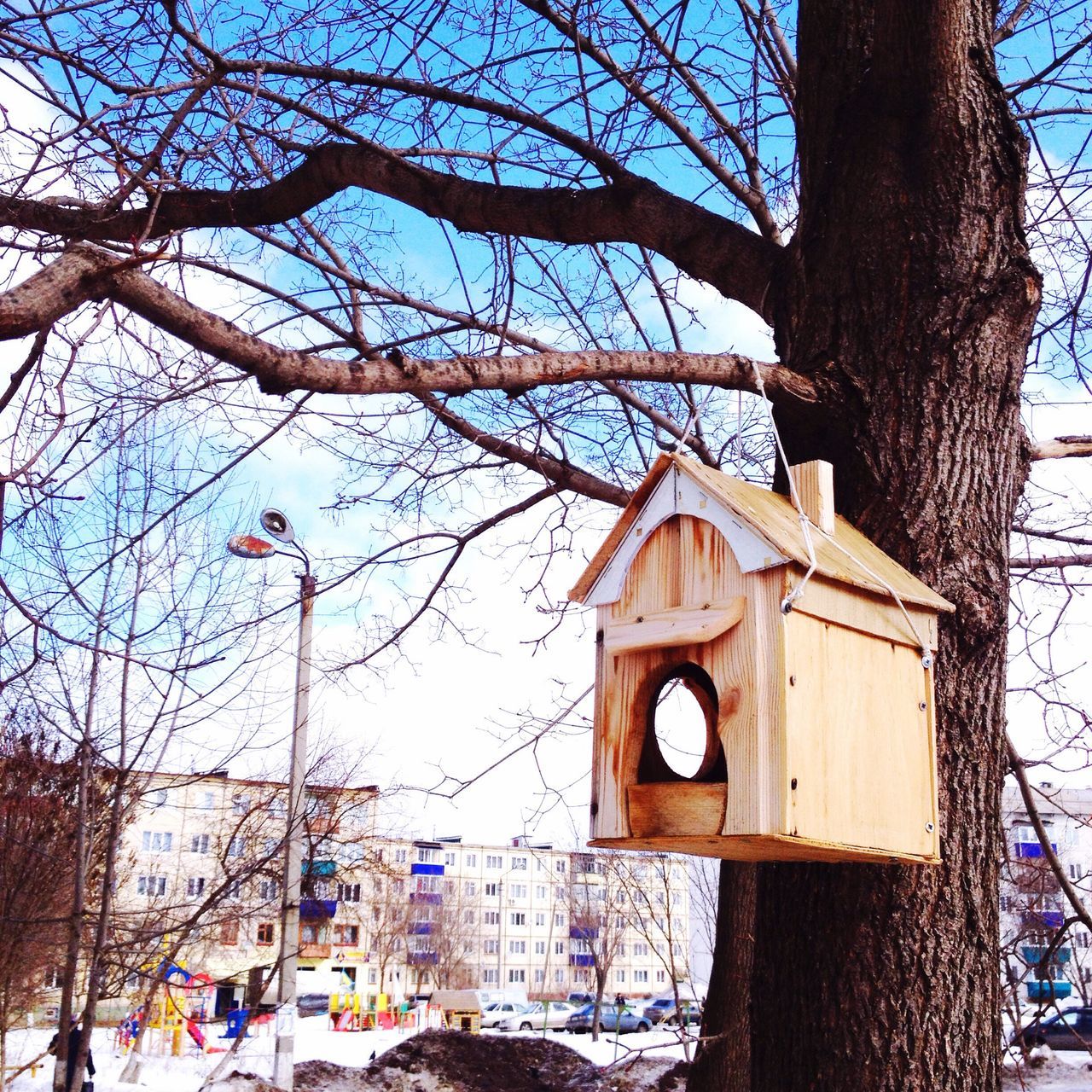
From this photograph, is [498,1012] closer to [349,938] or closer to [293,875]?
[349,938]

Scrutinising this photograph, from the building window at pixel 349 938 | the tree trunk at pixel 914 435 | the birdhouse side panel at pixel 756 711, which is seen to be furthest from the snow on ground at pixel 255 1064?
the building window at pixel 349 938

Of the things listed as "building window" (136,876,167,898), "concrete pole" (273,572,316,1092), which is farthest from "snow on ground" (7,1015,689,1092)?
"concrete pole" (273,572,316,1092)

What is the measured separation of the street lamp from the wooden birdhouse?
10.0 ft

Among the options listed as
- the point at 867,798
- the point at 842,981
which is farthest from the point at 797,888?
the point at 867,798

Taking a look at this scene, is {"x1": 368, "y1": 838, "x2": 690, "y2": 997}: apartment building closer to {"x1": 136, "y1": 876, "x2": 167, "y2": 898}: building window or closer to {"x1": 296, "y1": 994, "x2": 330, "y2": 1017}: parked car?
{"x1": 296, "y1": 994, "x2": 330, "y2": 1017}: parked car

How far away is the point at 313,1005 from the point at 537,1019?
823 cm

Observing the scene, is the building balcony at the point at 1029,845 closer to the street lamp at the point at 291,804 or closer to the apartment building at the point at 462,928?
the street lamp at the point at 291,804

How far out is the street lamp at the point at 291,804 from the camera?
729 centimetres

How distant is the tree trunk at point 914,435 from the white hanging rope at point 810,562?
192 millimetres

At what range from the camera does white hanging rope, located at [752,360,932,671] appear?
2098mm

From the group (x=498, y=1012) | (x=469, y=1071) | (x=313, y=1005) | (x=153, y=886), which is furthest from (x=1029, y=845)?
(x=313, y=1005)

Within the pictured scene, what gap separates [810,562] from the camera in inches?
82.7

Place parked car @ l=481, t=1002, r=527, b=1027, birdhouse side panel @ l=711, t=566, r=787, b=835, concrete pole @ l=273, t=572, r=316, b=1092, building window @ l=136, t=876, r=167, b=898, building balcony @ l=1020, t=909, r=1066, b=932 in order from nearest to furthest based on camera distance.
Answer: birdhouse side panel @ l=711, t=566, r=787, b=835
building balcony @ l=1020, t=909, r=1066, b=932
concrete pole @ l=273, t=572, r=316, b=1092
building window @ l=136, t=876, r=167, b=898
parked car @ l=481, t=1002, r=527, b=1027

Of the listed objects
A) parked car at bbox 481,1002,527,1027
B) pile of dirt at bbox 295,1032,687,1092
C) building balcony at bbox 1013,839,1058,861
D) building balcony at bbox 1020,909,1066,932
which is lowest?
parked car at bbox 481,1002,527,1027
